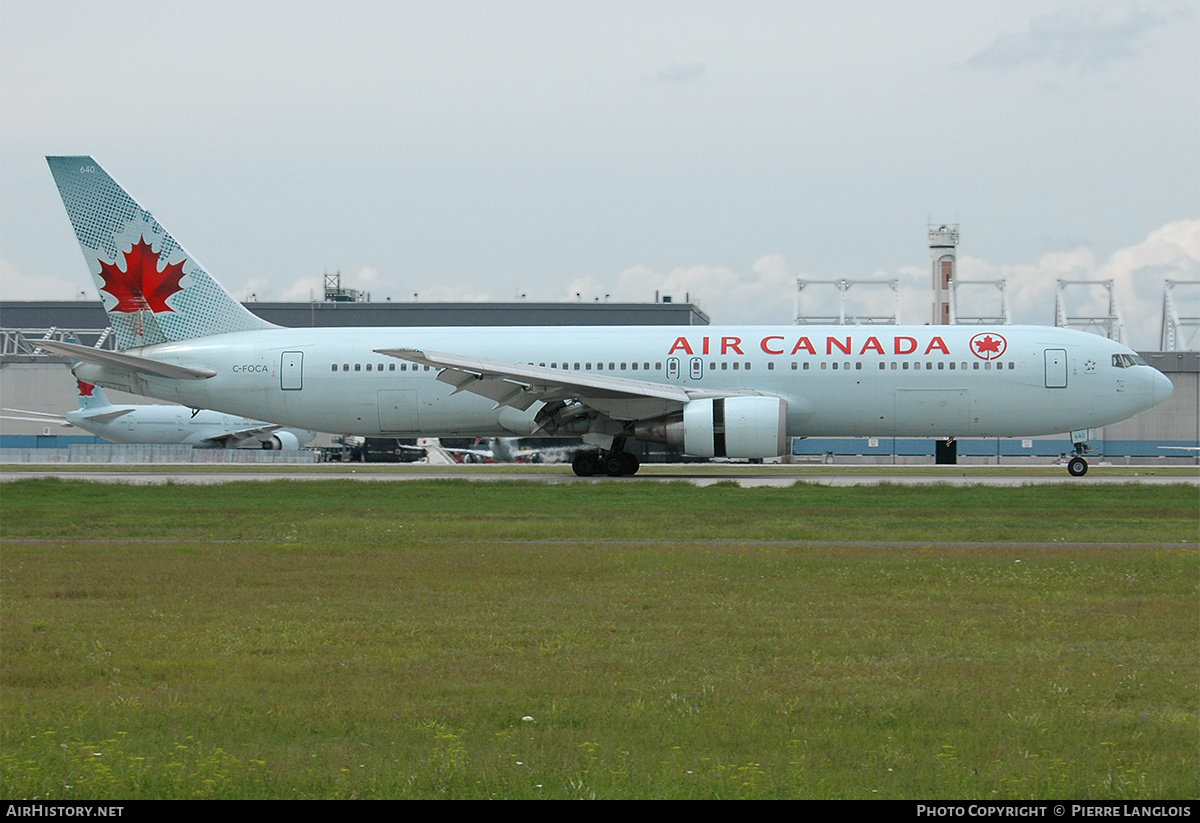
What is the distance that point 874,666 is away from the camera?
8.35 meters

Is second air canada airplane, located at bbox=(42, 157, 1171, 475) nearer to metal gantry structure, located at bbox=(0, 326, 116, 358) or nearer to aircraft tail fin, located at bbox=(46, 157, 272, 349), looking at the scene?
aircraft tail fin, located at bbox=(46, 157, 272, 349)

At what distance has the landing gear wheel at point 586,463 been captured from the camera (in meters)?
31.2

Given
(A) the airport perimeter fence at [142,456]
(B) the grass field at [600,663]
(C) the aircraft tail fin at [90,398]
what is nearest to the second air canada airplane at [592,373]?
(B) the grass field at [600,663]

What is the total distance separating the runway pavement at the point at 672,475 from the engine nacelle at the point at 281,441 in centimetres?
2409

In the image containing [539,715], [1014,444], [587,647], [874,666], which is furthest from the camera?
[1014,444]

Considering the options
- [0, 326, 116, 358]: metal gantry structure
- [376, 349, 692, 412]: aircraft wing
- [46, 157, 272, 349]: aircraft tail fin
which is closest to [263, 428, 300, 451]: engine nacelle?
[0, 326, 116, 358]: metal gantry structure

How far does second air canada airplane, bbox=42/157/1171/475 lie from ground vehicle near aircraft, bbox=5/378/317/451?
2701cm

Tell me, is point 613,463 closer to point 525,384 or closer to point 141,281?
point 525,384

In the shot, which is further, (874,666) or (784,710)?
(874,666)

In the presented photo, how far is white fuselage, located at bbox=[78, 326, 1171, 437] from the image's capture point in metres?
29.8

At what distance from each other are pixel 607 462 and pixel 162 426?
37.7m
